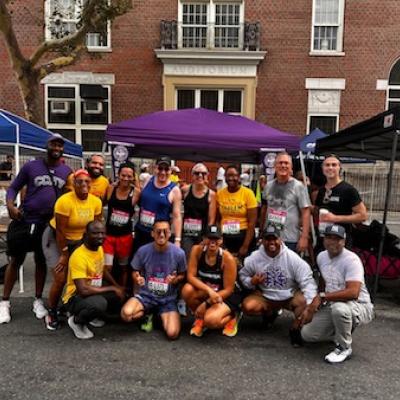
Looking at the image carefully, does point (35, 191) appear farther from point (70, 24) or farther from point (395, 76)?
point (395, 76)

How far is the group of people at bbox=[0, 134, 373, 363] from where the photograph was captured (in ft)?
13.3

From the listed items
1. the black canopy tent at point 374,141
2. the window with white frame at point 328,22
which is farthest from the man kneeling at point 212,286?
the window with white frame at point 328,22

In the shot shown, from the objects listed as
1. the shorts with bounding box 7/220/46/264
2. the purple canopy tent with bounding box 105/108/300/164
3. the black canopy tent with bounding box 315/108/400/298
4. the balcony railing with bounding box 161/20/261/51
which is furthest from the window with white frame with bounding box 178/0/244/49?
the shorts with bounding box 7/220/46/264

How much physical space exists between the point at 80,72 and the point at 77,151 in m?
6.81

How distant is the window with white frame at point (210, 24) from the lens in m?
15.8

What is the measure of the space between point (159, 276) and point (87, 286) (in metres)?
0.69

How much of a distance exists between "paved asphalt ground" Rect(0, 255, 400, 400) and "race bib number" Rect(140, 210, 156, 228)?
3.54 feet

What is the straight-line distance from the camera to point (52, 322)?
14.6 feet

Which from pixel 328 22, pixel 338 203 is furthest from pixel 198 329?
pixel 328 22

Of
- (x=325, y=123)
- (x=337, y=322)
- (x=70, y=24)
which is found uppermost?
(x=70, y=24)

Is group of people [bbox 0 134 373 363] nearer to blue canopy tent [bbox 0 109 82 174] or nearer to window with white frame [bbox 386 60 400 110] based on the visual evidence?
blue canopy tent [bbox 0 109 82 174]

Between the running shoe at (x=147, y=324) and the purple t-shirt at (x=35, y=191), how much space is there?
5.07 feet

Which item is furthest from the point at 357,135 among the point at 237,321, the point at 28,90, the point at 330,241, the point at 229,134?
the point at 28,90

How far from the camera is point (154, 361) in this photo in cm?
378
